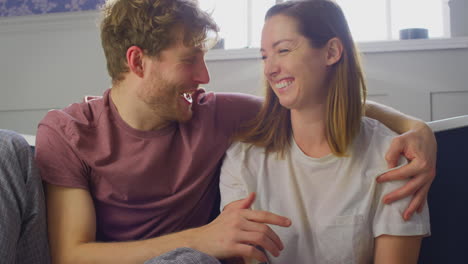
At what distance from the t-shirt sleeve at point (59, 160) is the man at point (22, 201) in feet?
0.16

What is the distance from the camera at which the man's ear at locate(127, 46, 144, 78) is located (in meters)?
1.39

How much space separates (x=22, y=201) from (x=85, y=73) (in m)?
1.72

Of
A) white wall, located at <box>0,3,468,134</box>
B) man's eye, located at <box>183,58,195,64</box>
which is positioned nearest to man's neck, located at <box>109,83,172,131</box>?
man's eye, located at <box>183,58,195,64</box>

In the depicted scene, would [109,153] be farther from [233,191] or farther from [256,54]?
[256,54]

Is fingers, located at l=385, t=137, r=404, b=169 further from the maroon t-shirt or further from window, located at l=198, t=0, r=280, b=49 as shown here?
window, located at l=198, t=0, r=280, b=49

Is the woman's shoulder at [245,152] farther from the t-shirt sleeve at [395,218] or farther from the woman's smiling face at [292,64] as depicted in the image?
the t-shirt sleeve at [395,218]

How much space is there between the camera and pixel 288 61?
1.21 metres

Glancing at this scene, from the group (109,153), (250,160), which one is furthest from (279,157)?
(109,153)

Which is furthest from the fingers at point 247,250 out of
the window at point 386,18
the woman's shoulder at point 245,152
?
the window at point 386,18

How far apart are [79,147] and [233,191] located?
0.41 metres

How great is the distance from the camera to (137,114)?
1.37 metres

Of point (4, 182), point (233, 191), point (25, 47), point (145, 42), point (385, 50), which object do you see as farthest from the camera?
point (25, 47)

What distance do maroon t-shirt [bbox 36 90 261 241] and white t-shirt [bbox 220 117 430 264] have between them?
0.34 feet

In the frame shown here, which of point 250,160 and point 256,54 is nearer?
point 250,160
